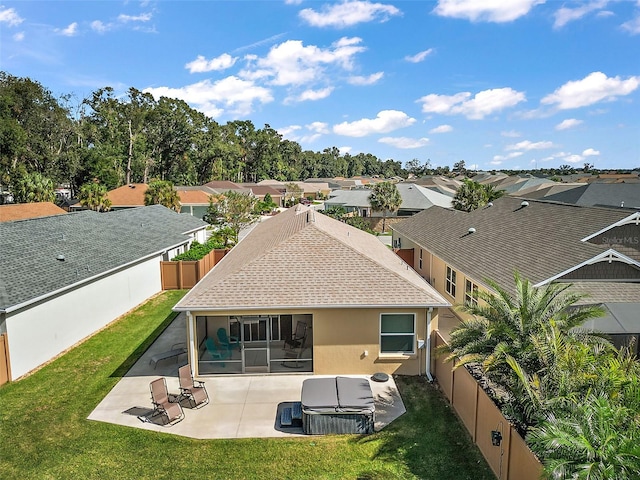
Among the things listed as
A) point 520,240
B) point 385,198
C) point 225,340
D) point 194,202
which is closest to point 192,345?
Result: point 225,340

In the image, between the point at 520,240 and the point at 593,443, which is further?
the point at 520,240

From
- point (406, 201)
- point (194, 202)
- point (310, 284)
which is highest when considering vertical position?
point (406, 201)

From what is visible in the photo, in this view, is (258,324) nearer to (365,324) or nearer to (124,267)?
(365,324)

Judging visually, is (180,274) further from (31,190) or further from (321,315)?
(31,190)

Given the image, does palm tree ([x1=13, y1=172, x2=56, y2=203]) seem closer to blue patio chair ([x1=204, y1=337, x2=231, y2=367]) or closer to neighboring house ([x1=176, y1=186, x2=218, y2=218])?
neighboring house ([x1=176, y1=186, x2=218, y2=218])

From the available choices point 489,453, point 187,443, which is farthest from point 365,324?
point 187,443

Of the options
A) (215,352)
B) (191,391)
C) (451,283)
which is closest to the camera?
(191,391)

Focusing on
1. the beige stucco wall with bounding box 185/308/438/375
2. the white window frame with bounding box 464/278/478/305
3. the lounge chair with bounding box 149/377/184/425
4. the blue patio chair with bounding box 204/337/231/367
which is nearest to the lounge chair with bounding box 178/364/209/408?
the lounge chair with bounding box 149/377/184/425
